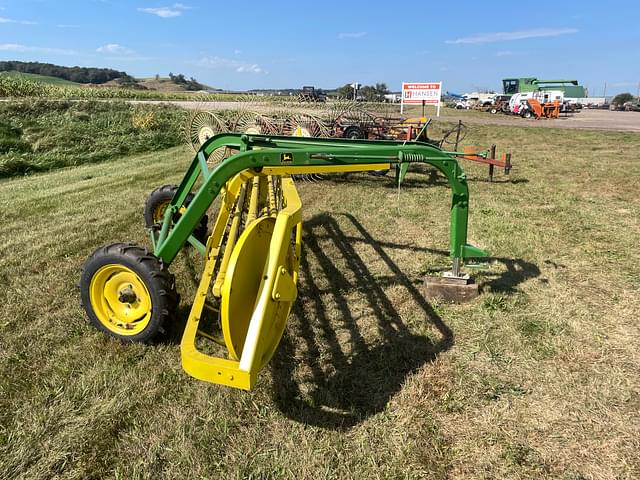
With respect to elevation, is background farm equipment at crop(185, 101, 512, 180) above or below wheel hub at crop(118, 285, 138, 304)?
above

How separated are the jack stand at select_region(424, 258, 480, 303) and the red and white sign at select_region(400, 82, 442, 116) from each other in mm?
19317

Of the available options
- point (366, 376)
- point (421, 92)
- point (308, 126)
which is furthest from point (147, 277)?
point (421, 92)

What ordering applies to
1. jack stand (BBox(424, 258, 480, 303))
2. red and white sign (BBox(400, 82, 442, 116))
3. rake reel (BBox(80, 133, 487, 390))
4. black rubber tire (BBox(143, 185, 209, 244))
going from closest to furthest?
rake reel (BBox(80, 133, 487, 390))
jack stand (BBox(424, 258, 480, 303))
black rubber tire (BBox(143, 185, 209, 244))
red and white sign (BBox(400, 82, 442, 116))

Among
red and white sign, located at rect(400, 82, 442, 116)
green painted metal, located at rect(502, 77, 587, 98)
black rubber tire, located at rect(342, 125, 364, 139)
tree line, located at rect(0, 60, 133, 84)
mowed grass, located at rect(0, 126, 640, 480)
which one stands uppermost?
tree line, located at rect(0, 60, 133, 84)

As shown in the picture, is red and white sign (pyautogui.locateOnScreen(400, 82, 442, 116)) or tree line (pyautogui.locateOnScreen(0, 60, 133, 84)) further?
tree line (pyautogui.locateOnScreen(0, 60, 133, 84))

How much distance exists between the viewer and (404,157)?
3234 millimetres

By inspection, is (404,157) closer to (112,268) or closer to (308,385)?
(308,385)

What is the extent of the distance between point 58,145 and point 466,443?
14.2 metres

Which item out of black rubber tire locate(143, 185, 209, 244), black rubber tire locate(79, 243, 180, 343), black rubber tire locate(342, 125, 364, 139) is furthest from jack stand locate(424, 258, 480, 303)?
black rubber tire locate(342, 125, 364, 139)

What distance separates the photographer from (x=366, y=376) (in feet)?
10.3

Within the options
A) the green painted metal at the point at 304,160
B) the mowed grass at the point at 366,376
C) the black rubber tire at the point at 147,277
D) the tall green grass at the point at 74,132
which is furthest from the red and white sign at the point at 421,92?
the black rubber tire at the point at 147,277

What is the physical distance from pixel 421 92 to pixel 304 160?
70.0 ft

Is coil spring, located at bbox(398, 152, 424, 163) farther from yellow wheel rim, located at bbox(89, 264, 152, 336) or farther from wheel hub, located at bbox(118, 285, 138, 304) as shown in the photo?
wheel hub, located at bbox(118, 285, 138, 304)

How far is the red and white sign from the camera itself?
21.9m
